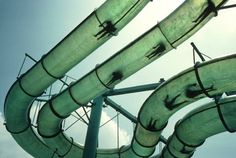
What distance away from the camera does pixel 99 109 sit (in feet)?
42.2

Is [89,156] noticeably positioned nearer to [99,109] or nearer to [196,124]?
[99,109]

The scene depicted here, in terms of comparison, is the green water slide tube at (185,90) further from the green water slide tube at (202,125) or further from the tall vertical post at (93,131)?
the tall vertical post at (93,131)

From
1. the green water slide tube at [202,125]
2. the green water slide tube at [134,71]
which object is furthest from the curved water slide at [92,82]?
the green water slide tube at [202,125]

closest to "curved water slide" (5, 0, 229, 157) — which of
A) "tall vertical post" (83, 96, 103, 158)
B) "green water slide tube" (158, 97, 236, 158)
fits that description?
"green water slide tube" (158, 97, 236, 158)

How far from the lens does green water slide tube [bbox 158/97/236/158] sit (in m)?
8.30

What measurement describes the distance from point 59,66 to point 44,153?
520 cm

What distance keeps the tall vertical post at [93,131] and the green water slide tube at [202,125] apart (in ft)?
9.96

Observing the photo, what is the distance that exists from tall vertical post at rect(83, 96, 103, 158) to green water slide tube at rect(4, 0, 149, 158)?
252 cm

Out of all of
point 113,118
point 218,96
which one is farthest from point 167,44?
point 113,118

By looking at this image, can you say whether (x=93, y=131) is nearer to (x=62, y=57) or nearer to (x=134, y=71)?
(x=62, y=57)

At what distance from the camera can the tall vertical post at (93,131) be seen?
37.9ft

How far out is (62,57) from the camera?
32.0 ft

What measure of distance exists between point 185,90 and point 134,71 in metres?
1.68

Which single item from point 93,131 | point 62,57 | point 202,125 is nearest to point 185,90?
point 202,125
